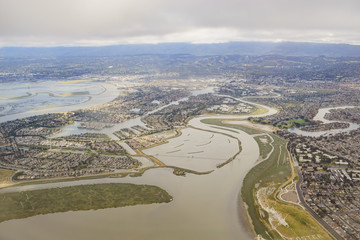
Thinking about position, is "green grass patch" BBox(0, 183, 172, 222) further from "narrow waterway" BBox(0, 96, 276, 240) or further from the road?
the road

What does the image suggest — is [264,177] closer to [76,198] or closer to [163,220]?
[163,220]

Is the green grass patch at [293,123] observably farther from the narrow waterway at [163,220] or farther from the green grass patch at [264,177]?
the narrow waterway at [163,220]

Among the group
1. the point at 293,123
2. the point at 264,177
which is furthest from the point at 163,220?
the point at 293,123

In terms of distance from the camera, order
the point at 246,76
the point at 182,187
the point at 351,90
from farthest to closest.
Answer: the point at 246,76
the point at 351,90
the point at 182,187

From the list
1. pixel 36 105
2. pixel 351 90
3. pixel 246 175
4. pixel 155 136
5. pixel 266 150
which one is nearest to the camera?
pixel 246 175

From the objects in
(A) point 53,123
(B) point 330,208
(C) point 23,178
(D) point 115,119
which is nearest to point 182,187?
(B) point 330,208

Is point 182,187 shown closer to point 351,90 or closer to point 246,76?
point 351,90
